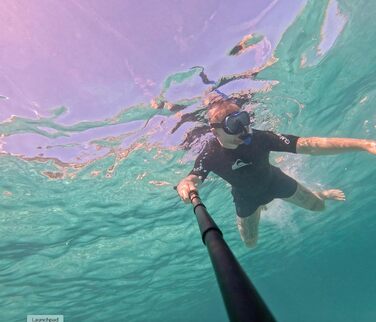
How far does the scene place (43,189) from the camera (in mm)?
13961

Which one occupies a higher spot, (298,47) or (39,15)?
(298,47)

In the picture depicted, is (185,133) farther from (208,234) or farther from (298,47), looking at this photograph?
(208,234)

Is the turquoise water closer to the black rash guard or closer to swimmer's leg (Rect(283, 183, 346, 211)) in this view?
the black rash guard

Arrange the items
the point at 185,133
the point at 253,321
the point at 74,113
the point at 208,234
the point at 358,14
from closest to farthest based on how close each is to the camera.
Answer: the point at 253,321
the point at 208,234
the point at 74,113
the point at 358,14
the point at 185,133

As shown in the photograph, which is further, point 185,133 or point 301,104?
point 301,104

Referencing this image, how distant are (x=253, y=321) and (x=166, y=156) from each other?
13491 mm

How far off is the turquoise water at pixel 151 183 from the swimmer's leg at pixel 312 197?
4.43 metres

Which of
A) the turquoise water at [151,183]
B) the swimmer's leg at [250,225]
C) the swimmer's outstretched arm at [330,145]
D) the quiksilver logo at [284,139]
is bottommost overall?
the swimmer's outstretched arm at [330,145]

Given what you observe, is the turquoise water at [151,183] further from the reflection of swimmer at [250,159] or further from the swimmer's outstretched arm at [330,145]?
the swimmer's outstretched arm at [330,145]

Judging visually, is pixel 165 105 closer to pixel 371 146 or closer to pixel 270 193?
pixel 270 193

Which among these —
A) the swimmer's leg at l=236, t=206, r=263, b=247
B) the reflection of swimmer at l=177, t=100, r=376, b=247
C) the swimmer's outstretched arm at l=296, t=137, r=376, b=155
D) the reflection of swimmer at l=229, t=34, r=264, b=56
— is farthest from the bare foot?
the reflection of swimmer at l=229, t=34, r=264, b=56

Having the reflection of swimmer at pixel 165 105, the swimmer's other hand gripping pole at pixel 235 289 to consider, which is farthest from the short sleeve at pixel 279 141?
the swimmer's other hand gripping pole at pixel 235 289

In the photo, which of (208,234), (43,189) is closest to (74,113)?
(43,189)

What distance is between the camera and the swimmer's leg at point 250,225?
→ 10.3m
